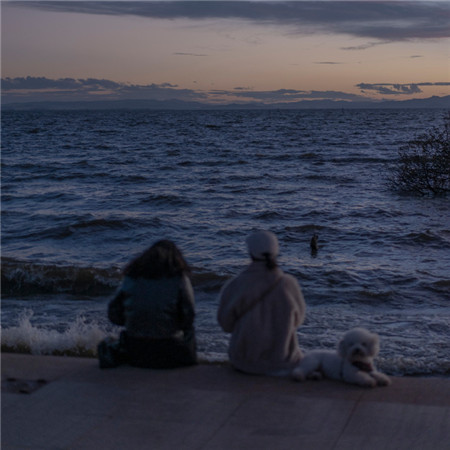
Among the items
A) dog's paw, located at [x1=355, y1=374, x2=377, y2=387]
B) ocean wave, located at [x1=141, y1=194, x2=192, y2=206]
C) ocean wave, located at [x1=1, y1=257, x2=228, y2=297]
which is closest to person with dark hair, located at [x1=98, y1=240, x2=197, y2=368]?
dog's paw, located at [x1=355, y1=374, x2=377, y2=387]

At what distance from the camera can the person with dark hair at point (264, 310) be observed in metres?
4.89

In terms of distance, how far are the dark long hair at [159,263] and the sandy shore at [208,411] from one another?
82 cm

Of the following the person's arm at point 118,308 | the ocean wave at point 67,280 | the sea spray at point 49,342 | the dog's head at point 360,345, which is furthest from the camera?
the ocean wave at point 67,280

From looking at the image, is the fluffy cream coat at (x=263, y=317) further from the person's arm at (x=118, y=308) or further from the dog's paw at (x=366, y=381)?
the person's arm at (x=118, y=308)

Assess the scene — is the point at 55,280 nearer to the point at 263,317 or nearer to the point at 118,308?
the point at 118,308

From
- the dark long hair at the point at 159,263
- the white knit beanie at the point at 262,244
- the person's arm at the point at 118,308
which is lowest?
the person's arm at the point at 118,308

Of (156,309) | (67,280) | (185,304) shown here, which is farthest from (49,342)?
(67,280)

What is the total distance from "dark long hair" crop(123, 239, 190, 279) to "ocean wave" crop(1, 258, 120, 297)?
6349 millimetres

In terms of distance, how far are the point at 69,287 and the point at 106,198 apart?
40.3 feet

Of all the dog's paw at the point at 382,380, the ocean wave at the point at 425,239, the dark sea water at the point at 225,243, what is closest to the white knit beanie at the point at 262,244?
the dog's paw at the point at 382,380

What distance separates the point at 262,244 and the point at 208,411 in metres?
1.31

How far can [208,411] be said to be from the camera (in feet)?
14.4

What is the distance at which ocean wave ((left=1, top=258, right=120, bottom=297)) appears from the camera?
1136 centimetres

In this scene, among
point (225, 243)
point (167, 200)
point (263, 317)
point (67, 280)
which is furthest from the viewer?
point (167, 200)
